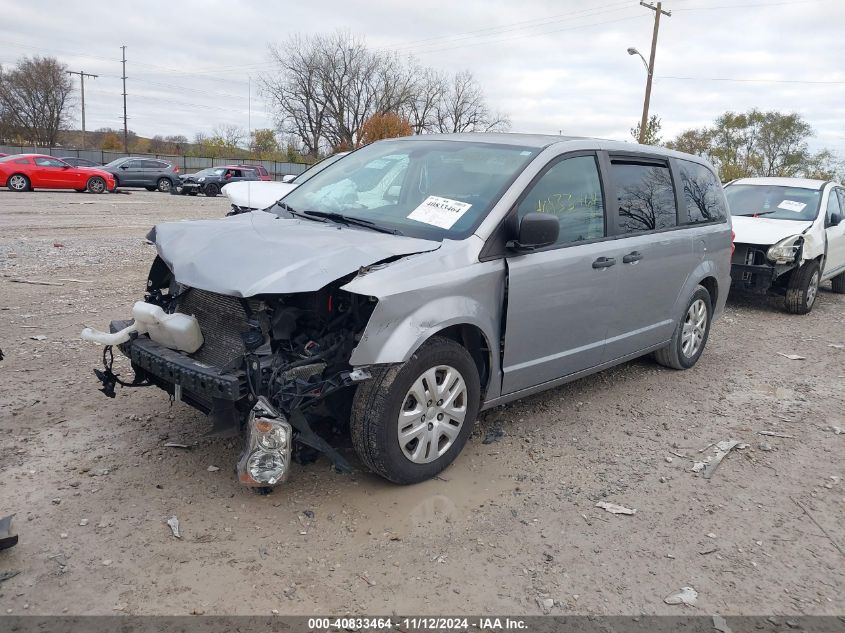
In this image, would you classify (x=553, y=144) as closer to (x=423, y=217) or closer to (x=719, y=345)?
(x=423, y=217)

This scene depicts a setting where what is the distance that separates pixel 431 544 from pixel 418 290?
1.19 meters

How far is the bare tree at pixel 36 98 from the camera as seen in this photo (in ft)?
191

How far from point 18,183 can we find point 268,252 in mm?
23926

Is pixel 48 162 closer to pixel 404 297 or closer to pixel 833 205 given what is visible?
pixel 833 205

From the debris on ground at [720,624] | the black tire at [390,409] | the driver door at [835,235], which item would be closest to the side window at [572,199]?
the black tire at [390,409]

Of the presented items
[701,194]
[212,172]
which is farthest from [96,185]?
[701,194]

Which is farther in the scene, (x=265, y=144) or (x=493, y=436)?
(x=265, y=144)

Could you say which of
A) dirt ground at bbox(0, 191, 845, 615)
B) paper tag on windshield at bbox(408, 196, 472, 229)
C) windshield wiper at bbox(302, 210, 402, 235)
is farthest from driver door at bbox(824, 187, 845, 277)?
windshield wiper at bbox(302, 210, 402, 235)

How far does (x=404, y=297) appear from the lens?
130 inches

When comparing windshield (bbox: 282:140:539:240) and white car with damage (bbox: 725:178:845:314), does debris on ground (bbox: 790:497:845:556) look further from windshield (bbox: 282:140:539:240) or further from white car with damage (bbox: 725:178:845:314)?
white car with damage (bbox: 725:178:845:314)

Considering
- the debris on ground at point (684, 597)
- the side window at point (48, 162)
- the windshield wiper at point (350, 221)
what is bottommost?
the debris on ground at point (684, 597)

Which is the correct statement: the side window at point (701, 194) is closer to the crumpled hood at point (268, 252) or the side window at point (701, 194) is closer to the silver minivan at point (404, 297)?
the silver minivan at point (404, 297)

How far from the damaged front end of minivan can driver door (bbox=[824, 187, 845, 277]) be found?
7908 millimetres

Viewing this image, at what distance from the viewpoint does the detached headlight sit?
8.38m
